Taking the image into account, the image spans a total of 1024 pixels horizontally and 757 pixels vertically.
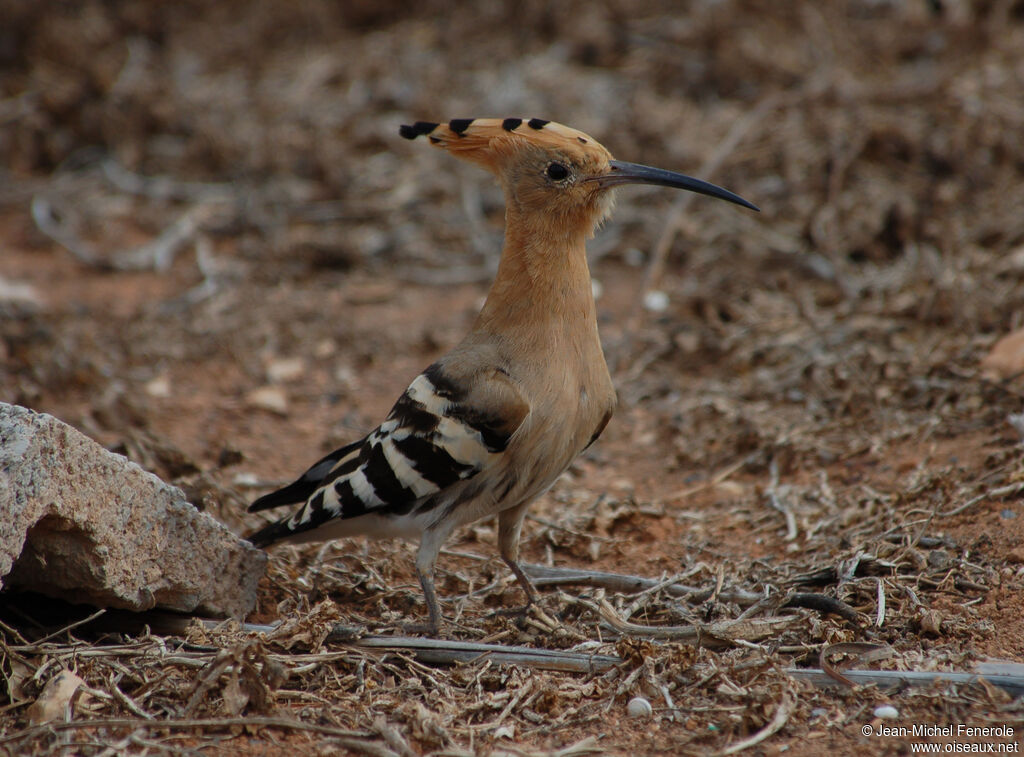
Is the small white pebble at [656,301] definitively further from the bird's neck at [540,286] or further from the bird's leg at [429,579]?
the bird's leg at [429,579]

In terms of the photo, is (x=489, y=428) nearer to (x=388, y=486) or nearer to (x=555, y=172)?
(x=388, y=486)

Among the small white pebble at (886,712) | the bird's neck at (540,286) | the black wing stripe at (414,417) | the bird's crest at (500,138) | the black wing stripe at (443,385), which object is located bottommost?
the small white pebble at (886,712)

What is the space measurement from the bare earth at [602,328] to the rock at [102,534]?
150 mm

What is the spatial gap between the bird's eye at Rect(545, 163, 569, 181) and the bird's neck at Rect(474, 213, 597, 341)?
12cm

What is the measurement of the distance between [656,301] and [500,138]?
97.6 inches

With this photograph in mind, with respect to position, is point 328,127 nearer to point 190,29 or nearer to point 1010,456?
point 190,29

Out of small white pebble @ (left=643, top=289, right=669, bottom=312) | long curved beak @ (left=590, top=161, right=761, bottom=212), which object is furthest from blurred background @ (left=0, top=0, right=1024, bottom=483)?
long curved beak @ (left=590, top=161, right=761, bottom=212)

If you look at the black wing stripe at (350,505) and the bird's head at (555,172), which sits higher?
the bird's head at (555,172)

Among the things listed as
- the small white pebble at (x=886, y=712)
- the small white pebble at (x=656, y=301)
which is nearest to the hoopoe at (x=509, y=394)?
the small white pebble at (x=886, y=712)

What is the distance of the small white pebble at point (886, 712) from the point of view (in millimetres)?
2445

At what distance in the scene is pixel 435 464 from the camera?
3070mm

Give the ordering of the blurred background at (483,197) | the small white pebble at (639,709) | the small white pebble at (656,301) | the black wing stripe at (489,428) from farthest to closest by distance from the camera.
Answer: the small white pebble at (656,301), the blurred background at (483,197), the black wing stripe at (489,428), the small white pebble at (639,709)

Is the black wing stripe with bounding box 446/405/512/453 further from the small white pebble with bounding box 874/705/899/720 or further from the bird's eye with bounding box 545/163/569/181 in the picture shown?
the small white pebble with bounding box 874/705/899/720

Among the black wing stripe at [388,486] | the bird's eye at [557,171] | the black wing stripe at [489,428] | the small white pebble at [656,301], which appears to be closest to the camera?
the black wing stripe at [489,428]
